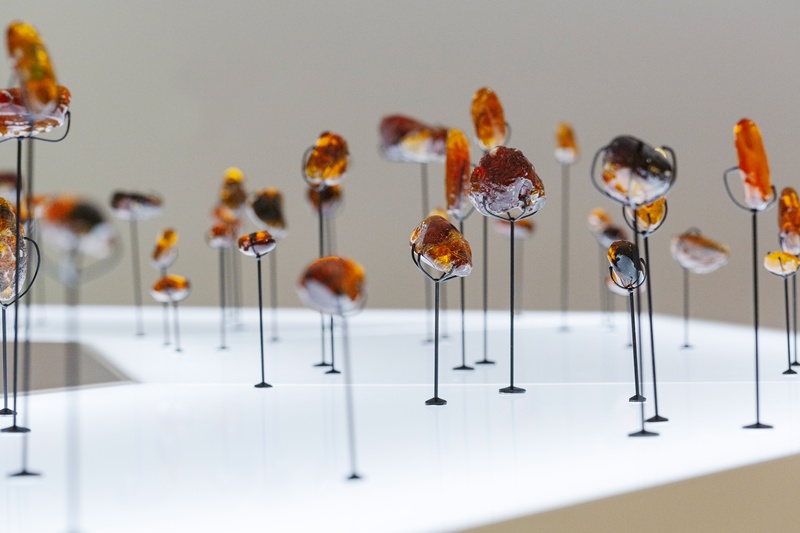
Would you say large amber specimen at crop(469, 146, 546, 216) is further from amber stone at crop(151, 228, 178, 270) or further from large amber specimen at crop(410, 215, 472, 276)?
amber stone at crop(151, 228, 178, 270)

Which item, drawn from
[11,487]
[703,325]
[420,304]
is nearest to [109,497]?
[11,487]

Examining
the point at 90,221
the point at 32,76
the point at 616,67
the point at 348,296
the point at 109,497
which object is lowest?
the point at 109,497

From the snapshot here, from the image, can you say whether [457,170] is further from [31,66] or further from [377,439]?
[31,66]

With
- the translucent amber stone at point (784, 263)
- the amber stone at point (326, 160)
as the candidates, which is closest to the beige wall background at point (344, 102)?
the translucent amber stone at point (784, 263)

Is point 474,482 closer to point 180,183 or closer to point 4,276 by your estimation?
point 4,276

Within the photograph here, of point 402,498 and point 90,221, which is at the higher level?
point 90,221

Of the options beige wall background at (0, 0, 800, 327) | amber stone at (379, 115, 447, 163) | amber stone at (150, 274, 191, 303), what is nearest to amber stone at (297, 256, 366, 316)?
amber stone at (379, 115, 447, 163)
